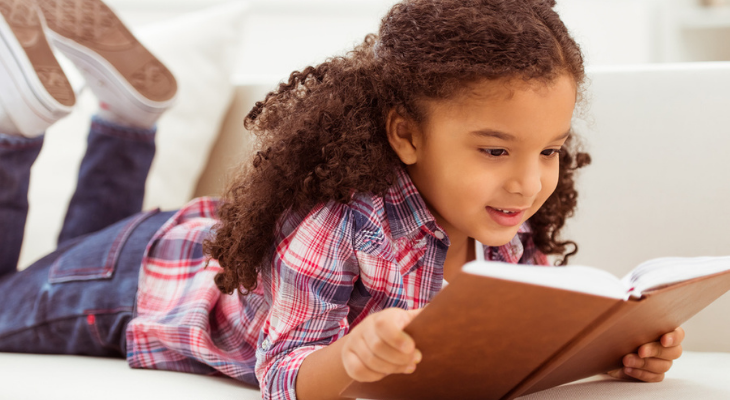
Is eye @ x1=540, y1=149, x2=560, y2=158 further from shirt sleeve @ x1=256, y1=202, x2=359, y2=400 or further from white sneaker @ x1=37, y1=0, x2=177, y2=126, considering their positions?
white sneaker @ x1=37, y1=0, x2=177, y2=126

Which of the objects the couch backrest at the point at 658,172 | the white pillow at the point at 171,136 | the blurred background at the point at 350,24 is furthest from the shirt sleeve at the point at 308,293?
the blurred background at the point at 350,24

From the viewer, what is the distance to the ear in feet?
2.67

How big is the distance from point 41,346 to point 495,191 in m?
0.71

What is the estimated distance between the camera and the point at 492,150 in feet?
2.47

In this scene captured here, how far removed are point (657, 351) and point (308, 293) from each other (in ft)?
1.24

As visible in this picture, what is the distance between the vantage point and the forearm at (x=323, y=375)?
0.66 m

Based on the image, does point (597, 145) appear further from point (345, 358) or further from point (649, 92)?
point (345, 358)

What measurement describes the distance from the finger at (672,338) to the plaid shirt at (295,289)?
26cm

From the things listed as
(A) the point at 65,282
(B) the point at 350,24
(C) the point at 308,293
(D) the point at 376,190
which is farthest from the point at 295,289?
(B) the point at 350,24

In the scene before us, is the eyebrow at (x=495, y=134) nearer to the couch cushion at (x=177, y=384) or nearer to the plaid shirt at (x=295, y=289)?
the plaid shirt at (x=295, y=289)

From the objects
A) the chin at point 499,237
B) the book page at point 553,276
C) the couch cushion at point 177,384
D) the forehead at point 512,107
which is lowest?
the couch cushion at point 177,384

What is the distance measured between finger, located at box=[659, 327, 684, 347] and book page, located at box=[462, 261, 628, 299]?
11.2 inches

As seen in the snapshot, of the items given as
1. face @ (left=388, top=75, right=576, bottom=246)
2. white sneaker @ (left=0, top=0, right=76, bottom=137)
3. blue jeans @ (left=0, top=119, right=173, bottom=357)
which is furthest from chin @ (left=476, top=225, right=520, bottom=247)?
white sneaker @ (left=0, top=0, right=76, bottom=137)

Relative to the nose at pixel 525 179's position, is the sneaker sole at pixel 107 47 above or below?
above
